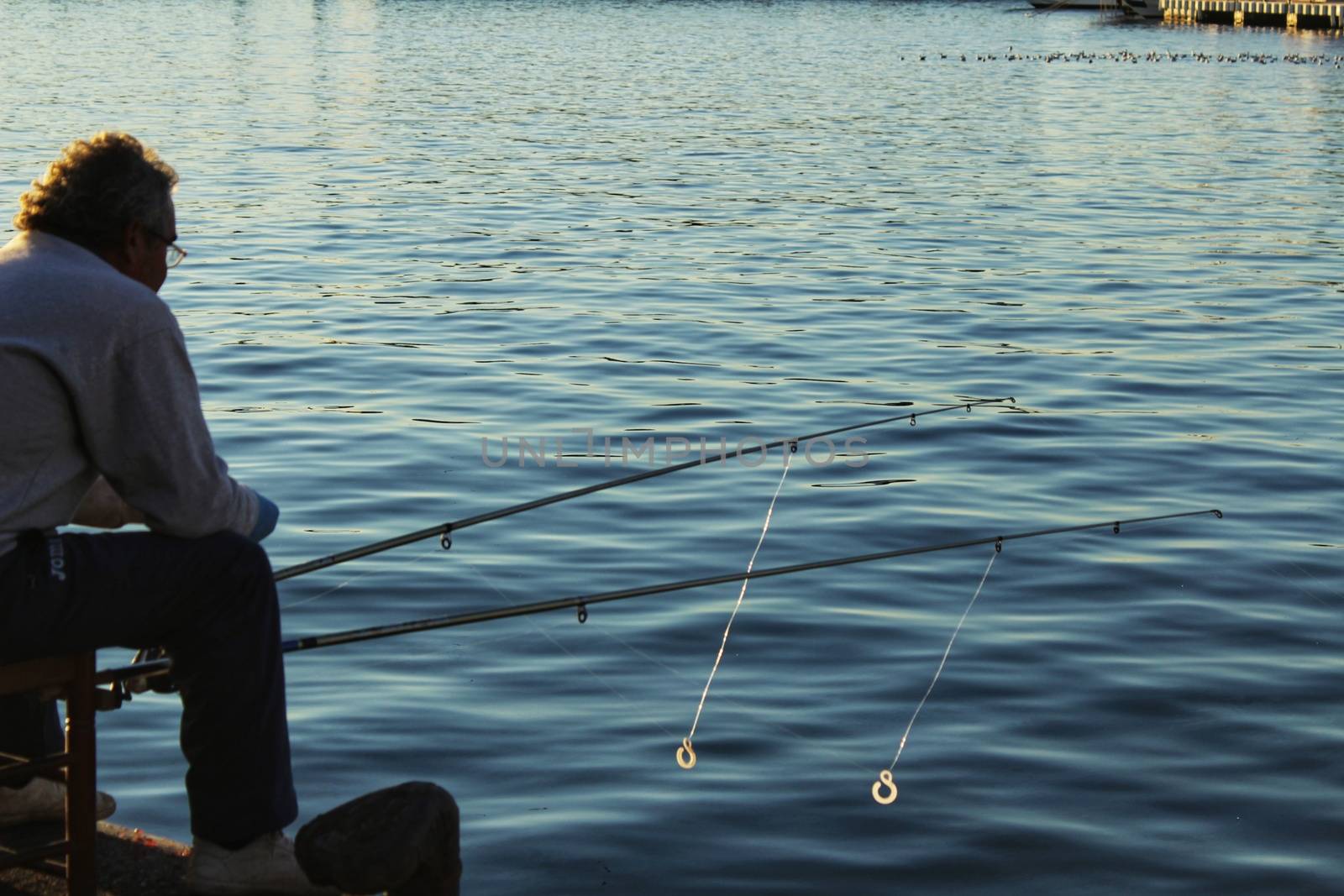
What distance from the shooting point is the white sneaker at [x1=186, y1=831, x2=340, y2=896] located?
11.0 ft

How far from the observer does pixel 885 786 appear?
4969 mm

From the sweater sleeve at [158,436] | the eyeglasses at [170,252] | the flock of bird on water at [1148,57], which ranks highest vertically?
the eyeglasses at [170,252]

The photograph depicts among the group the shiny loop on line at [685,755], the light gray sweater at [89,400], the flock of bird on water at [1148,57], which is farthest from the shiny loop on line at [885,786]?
the flock of bird on water at [1148,57]

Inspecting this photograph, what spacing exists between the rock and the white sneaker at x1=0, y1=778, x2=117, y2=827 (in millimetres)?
813

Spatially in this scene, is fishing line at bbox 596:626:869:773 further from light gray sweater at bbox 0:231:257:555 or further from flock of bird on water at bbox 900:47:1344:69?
flock of bird on water at bbox 900:47:1344:69

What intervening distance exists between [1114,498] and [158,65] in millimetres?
33307

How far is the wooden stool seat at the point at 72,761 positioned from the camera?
10.3 feet

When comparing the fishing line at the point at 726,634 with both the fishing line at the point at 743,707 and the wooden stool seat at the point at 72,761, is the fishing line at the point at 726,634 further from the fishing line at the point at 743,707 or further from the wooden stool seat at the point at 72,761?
the wooden stool seat at the point at 72,761

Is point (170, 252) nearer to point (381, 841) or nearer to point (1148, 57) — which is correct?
point (381, 841)

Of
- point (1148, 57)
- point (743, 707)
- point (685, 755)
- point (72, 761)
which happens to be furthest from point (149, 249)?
point (1148, 57)

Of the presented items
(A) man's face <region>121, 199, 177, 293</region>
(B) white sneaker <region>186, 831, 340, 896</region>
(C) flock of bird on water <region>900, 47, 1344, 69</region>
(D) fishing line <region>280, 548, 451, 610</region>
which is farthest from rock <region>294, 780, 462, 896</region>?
(C) flock of bird on water <region>900, 47, 1344, 69</region>

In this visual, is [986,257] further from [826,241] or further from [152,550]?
[152,550]

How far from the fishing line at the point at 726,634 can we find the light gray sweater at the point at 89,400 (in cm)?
142

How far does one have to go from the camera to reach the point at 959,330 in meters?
12.3
